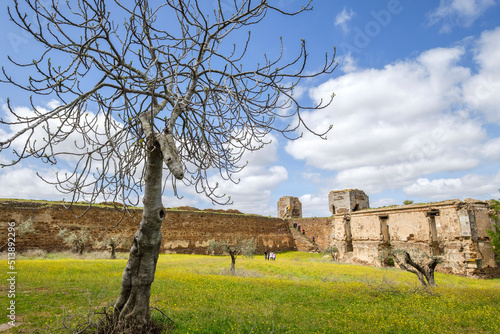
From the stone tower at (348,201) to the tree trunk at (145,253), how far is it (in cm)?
2792

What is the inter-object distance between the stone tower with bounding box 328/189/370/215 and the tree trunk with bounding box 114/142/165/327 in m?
27.9

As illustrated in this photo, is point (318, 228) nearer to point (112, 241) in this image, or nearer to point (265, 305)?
point (112, 241)

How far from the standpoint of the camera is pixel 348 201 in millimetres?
29828

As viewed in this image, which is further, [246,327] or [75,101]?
[246,327]

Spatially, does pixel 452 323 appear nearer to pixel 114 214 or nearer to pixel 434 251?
pixel 434 251

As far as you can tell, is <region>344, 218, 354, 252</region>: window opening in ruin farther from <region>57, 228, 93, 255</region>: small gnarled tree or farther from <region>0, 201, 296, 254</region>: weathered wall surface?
<region>57, 228, 93, 255</region>: small gnarled tree

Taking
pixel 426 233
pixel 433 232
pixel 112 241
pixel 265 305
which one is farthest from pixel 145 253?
pixel 433 232

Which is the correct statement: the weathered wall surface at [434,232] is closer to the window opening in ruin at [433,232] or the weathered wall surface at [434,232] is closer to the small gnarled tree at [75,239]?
the window opening in ruin at [433,232]

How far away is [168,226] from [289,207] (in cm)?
1803

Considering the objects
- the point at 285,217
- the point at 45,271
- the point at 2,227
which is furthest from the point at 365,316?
the point at 285,217

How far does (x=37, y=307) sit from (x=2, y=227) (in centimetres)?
1247

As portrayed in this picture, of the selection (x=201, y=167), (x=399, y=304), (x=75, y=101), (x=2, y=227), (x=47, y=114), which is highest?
(x=75, y=101)

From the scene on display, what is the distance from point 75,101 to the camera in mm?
3812

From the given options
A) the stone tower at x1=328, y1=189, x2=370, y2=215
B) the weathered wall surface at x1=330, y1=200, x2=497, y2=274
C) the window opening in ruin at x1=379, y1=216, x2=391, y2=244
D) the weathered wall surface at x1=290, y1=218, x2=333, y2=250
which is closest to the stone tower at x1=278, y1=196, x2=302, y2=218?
the weathered wall surface at x1=290, y1=218, x2=333, y2=250
